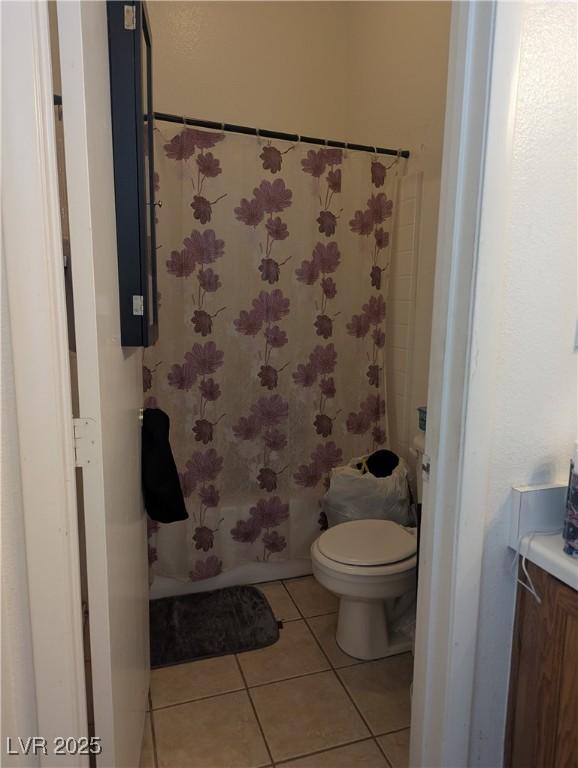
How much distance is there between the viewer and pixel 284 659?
1.83 meters

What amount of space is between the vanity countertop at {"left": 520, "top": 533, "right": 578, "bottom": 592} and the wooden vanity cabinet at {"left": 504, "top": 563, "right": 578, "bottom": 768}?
24 mm

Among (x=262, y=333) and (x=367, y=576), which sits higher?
(x=262, y=333)

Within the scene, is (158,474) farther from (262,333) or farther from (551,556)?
(551,556)

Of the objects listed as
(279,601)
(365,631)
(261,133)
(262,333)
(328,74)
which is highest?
(328,74)

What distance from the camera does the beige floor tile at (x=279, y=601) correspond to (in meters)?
2.08

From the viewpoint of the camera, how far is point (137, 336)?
1153mm

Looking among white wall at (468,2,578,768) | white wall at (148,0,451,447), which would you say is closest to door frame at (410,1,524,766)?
white wall at (468,2,578,768)

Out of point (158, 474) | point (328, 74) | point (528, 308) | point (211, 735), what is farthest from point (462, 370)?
point (328, 74)

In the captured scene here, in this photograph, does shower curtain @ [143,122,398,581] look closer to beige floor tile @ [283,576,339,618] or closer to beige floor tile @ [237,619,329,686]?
beige floor tile @ [283,576,339,618]

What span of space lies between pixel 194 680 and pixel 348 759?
57 centimetres

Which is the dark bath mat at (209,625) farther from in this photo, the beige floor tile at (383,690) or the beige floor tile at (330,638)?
the beige floor tile at (383,690)

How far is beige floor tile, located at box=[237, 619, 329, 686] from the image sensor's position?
5.75ft

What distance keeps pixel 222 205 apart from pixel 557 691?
72.3 inches

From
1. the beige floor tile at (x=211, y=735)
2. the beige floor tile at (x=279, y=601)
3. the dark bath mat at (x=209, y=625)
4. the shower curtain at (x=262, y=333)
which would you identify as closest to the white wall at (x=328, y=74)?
the shower curtain at (x=262, y=333)
